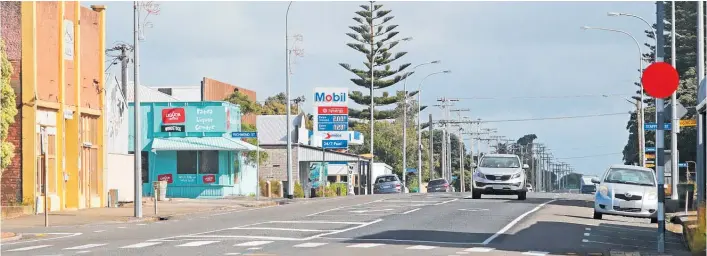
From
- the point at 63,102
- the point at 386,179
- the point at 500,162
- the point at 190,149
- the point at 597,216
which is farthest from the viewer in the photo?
the point at 386,179

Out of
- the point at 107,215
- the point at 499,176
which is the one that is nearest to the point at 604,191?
the point at 499,176

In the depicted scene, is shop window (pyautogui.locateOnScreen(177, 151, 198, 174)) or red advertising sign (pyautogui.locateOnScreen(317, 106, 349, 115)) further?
red advertising sign (pyautogui.locateOnScreen(317, 106, 349, 115))

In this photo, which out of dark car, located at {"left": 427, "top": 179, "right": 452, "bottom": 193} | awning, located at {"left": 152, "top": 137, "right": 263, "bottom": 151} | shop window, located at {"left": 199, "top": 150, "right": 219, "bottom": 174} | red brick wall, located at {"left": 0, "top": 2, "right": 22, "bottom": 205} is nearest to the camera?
red brick wall, located at {"left": 0, "top": 2, "right": 22, "bottom": 205}

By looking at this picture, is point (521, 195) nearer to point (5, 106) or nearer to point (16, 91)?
point (16, 91)

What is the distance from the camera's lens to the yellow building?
38.1m

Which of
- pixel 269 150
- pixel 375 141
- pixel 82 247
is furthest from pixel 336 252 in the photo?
pixel 375 141

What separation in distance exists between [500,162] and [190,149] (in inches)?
822

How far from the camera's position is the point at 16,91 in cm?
3781

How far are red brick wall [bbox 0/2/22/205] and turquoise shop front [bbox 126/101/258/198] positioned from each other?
22.4 m

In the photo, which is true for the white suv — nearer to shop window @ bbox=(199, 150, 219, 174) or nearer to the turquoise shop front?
the turquoise shop front

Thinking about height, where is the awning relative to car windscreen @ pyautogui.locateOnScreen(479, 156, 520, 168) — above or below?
above

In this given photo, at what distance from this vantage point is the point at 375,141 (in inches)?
4803

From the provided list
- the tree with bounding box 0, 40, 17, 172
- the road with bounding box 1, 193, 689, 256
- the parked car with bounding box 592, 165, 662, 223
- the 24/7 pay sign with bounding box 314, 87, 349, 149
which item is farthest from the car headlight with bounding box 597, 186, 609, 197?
the 24/7 pay sign with bounding box 314, 87, 349, 149

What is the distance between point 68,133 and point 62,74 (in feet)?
8.02
